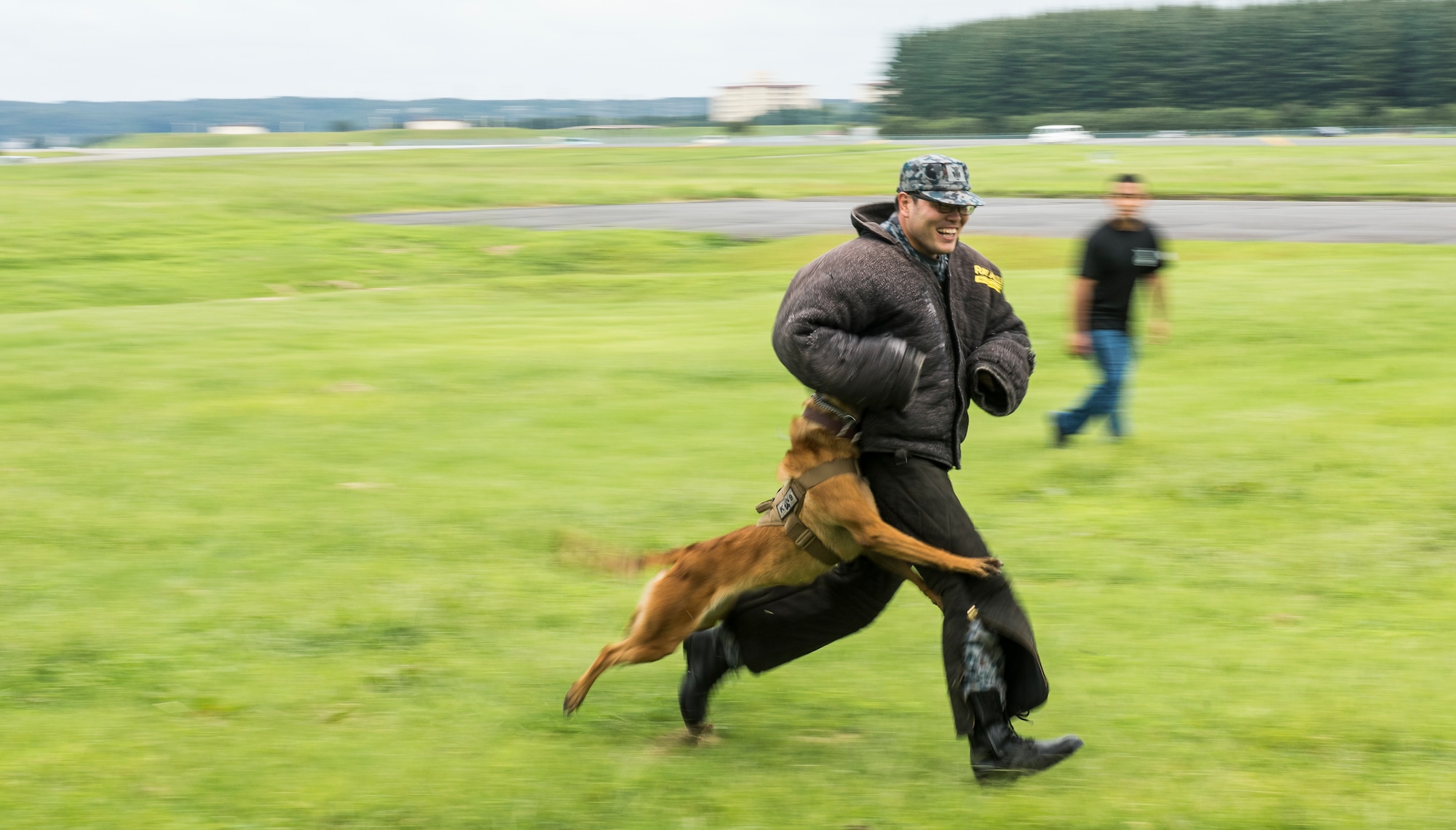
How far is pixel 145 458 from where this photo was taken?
30.2 feet

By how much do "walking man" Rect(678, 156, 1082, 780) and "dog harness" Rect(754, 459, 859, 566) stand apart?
13cm

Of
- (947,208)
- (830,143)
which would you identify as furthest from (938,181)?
(830,143)

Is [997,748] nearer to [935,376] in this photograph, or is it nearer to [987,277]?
[935,376]

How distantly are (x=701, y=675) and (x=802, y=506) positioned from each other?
773mm

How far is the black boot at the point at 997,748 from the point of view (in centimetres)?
423

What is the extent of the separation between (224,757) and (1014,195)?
113 ft

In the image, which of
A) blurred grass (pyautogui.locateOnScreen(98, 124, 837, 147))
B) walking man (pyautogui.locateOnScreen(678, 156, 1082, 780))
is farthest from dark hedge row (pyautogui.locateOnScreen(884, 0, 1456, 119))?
walking man (pyautogui.locateOnScreen(678, 156, 1082, 780))

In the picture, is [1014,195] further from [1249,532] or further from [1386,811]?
[1386,811]

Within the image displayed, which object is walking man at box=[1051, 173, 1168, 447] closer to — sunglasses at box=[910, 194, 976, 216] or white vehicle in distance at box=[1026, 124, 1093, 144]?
sunglasses at box=[910, 194, 976, 216]

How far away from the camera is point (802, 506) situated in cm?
437

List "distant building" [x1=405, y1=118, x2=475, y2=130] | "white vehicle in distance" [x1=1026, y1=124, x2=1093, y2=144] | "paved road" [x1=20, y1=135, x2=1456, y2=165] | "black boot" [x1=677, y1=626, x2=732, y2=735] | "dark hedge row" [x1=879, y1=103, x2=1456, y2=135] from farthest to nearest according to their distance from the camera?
"distant building" [x1=405, y1=118, x2=475, y2=130] < "dark hedge row" [x1=879, y1=103, x2=1456, y2=135] < "white vehicle in distance" [x1=1026, y1=124, x2=1093, y2=144] < "paved road" [x1=20, y1=135, x2=1456, y2=165] < "black boot" [x1=677, y1=626, x2=732, y2=735]

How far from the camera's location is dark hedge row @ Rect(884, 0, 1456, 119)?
88.6 meters

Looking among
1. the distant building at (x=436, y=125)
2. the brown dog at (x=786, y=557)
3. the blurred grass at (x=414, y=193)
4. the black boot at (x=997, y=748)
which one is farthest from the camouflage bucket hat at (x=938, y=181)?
the distant building at (x=436, y=125)

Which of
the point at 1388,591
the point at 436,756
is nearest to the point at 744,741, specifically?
the point at 436,756
